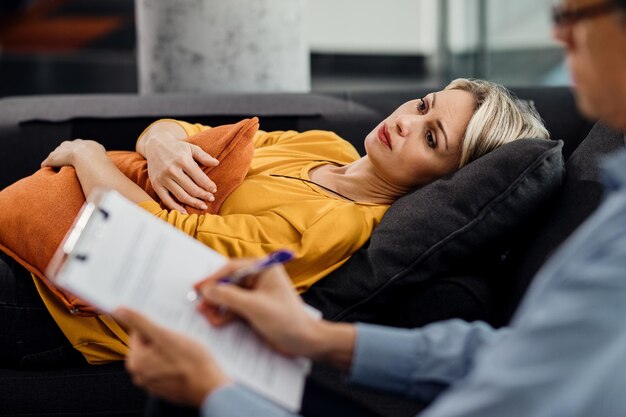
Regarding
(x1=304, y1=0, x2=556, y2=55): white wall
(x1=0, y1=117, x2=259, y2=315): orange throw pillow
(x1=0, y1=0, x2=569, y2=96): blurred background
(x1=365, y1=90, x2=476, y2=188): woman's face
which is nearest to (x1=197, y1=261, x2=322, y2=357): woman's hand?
(x1=0, y1=117, x2=259, y2=315): orange throw pillow

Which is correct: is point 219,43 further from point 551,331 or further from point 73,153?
point 551,331

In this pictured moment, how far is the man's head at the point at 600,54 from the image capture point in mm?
1054

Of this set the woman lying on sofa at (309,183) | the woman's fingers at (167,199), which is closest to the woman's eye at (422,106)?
the woman lying on sofa at (309,183)

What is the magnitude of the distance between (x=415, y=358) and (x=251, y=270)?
0.32m

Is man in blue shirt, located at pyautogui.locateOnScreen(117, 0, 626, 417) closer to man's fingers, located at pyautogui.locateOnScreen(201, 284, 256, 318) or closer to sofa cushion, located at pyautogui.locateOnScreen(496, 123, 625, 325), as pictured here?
man's fingers, located at pyautogui.locateOnScreen(201, 284, 256, 318)

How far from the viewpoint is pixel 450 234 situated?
1.93 m

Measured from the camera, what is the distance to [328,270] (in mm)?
2006

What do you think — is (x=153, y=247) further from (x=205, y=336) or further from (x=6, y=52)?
(x=6, y=52)

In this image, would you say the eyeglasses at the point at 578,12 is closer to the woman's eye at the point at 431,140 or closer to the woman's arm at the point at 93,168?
the woman's eye at the point at 431,140

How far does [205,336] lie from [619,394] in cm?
55

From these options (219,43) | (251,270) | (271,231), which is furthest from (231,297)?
(219,43)

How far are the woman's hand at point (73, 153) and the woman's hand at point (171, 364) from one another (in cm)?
109

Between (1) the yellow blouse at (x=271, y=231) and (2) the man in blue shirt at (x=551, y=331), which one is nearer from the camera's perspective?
(2) the man in blue shirt at (x=551, y=331)

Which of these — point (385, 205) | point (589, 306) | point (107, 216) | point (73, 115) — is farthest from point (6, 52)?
point (589, 306)
